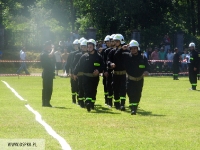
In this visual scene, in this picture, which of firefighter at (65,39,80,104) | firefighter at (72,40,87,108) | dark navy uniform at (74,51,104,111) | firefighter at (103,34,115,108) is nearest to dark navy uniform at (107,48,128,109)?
dark navy uniform at (74,51,104,111)

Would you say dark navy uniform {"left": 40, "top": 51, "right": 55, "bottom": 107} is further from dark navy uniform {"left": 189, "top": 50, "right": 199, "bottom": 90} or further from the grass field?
dark navy uniform {"left": 189, "top": 50, "right": 199, "bottom": 90}

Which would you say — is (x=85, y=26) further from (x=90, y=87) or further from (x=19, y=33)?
(x=90, y=87)

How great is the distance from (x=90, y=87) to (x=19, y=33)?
40.7m

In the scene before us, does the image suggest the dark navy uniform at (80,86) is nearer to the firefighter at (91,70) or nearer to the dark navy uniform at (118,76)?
the dark navy uniform at (118,76)

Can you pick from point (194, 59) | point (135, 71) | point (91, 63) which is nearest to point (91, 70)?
point (91, 63)

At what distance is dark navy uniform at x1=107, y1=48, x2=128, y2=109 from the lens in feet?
75.8

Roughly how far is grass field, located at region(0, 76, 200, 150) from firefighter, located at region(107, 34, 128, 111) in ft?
1.59

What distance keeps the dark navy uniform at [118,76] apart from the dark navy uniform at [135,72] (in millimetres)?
1271

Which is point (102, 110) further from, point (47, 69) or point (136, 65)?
point (47, 69)

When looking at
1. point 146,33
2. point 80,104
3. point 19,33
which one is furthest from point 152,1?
point 80,104

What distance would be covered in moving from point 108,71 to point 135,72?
301 cm

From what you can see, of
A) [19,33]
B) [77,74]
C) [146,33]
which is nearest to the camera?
[77,74]

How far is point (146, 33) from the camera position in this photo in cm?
5806

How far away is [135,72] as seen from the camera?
71.1 feet
